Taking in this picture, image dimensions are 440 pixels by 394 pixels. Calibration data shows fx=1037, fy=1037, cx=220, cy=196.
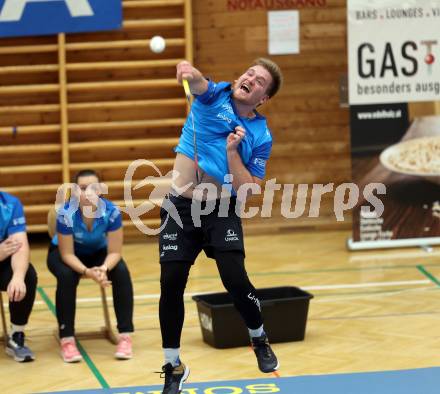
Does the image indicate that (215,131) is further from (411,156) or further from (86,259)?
(411,156)

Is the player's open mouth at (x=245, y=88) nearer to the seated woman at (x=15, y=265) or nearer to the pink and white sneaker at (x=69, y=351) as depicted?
the seated woman at (x=15, y=265)

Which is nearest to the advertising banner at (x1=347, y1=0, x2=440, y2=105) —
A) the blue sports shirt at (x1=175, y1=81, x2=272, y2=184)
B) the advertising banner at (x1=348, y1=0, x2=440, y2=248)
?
the advertising banner at (x1=348, y1=0, x2=440, y2=248)

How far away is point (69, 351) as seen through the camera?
6.25m

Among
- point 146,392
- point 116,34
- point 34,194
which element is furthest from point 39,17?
point 146,392

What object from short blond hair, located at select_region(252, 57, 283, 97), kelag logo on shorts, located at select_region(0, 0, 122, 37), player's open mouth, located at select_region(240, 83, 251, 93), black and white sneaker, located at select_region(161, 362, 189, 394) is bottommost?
black and white sneaker, located at select_region(161, 362, 189, 394)

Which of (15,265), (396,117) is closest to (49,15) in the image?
(396,117)

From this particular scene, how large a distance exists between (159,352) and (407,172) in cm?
349

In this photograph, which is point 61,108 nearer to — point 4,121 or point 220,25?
point 4,121

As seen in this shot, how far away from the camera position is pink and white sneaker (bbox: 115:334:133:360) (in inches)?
247

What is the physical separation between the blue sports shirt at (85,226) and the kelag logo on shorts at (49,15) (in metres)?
3.37

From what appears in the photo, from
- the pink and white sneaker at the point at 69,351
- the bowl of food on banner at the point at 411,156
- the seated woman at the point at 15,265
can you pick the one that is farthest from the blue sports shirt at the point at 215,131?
the bowl of food on banner at the point at 411,156

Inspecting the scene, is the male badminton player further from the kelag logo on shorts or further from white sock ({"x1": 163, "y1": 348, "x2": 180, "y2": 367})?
the kelag logo on shorts

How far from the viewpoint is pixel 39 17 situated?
30.7 feet

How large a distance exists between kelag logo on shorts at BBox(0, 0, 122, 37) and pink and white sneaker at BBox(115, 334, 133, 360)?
156 inches
